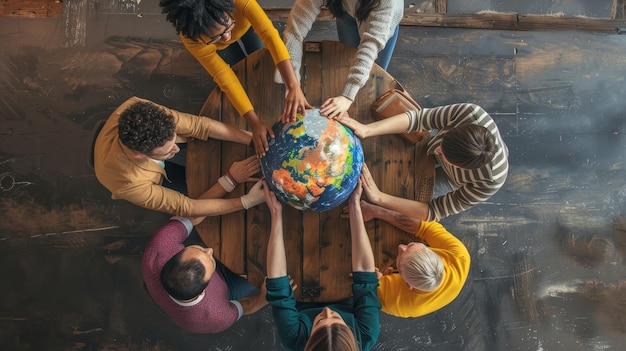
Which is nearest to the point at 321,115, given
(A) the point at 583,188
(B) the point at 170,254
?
(B) the point at 170,254

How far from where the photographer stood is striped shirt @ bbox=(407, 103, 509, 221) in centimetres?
199

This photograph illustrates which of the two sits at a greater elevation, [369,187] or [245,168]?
[245,168]

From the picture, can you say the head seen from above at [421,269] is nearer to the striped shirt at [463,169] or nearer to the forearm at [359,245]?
the forearm at [359,245]

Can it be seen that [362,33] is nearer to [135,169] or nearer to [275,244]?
[275,244]

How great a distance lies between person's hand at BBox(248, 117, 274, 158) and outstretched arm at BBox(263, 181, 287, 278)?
162mm

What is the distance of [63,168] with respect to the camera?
9.88 feet

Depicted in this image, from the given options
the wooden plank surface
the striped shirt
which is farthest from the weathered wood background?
the striped shirt

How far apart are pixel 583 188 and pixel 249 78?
2614mm

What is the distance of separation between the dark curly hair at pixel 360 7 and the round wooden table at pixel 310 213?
0.17 metres

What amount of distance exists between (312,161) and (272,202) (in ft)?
1.42

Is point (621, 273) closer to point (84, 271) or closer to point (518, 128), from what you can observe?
point (518, 128)

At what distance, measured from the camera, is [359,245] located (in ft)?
6.84

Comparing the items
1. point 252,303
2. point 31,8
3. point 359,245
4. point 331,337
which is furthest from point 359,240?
point 31,8

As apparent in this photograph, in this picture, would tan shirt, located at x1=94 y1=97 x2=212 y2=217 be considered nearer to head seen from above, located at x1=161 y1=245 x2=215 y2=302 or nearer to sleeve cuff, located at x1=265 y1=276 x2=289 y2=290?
→ head seen from above, located at x1=161 y1=245 x2=215 y2=302
